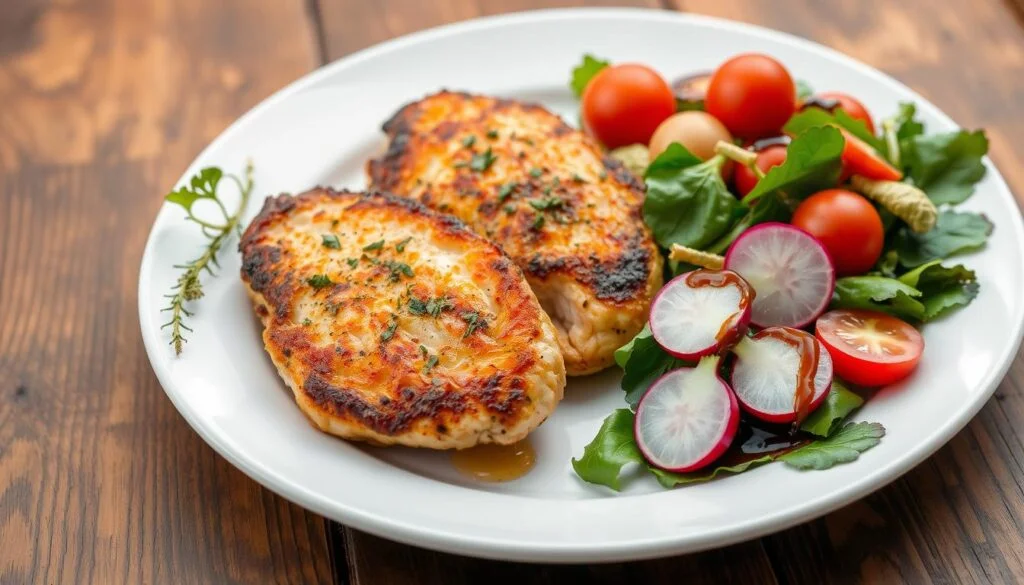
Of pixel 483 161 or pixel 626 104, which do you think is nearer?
pixel 483 161

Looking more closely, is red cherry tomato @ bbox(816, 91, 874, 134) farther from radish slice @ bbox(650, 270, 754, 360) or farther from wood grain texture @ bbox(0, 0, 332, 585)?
wood grain texture @ bbox(0, 0, 332, 585)

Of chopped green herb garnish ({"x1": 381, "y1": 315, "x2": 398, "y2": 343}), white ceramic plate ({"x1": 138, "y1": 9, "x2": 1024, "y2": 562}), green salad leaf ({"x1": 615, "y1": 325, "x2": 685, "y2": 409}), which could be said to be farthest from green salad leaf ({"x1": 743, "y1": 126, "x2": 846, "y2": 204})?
chopped green herb garnish ({"x1": 381, "y1": 315, "x2": 398, "y2": 343})

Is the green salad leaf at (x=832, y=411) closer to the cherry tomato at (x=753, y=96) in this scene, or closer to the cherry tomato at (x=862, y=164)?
the cherry tomato at (x=862, y=164)

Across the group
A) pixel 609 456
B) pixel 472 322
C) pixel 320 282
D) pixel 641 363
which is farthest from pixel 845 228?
pixel 320 282

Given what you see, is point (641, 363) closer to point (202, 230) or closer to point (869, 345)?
point (869, 345)

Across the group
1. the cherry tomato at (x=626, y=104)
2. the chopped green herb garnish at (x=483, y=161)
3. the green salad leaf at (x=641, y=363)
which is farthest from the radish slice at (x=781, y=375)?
the cherry tomato at (x=626, y=104)

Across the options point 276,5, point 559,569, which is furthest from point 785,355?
point 276,5

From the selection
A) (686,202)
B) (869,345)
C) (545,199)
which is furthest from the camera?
(686,202)

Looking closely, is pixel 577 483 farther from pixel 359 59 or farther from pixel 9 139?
pixel 9 139
